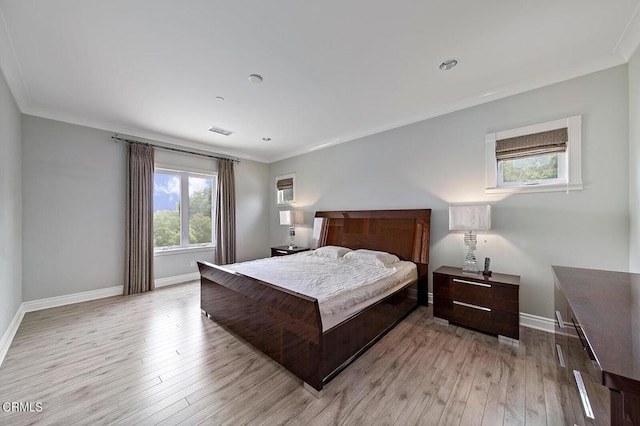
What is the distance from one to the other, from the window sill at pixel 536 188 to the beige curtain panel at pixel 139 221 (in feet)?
17.4

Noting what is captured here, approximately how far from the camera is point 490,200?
2973mm

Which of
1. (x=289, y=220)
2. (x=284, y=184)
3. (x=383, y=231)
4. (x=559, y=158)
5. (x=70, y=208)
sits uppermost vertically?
(x=284, y=184)

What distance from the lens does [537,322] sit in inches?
107

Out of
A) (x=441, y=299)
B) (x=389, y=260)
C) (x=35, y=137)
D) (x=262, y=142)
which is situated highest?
(x=262, y=142)

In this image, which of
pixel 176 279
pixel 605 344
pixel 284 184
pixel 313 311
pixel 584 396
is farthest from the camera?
pixel 284 184

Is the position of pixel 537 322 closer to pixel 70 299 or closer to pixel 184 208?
pixel 184 208

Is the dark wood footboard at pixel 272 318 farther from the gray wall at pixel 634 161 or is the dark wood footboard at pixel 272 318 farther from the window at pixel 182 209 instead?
the gray wall at pixel 634 161

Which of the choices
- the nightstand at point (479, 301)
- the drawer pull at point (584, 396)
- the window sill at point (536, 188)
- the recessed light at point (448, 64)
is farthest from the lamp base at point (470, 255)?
the recessed light at point (448, 64)

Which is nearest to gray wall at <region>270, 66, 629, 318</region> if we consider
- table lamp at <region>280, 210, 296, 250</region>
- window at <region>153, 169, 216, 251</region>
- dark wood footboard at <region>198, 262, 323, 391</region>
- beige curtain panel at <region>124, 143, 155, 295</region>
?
table lamp at <region>280, 210, 296, 250</region>

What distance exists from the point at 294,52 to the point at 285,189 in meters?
3.87

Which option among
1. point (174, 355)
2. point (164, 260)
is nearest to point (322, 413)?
point (174, 355)

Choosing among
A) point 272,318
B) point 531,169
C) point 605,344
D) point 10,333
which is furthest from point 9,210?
point 531,169

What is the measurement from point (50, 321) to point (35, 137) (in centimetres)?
252

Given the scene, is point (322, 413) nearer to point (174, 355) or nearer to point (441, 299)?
point (174, 355)
